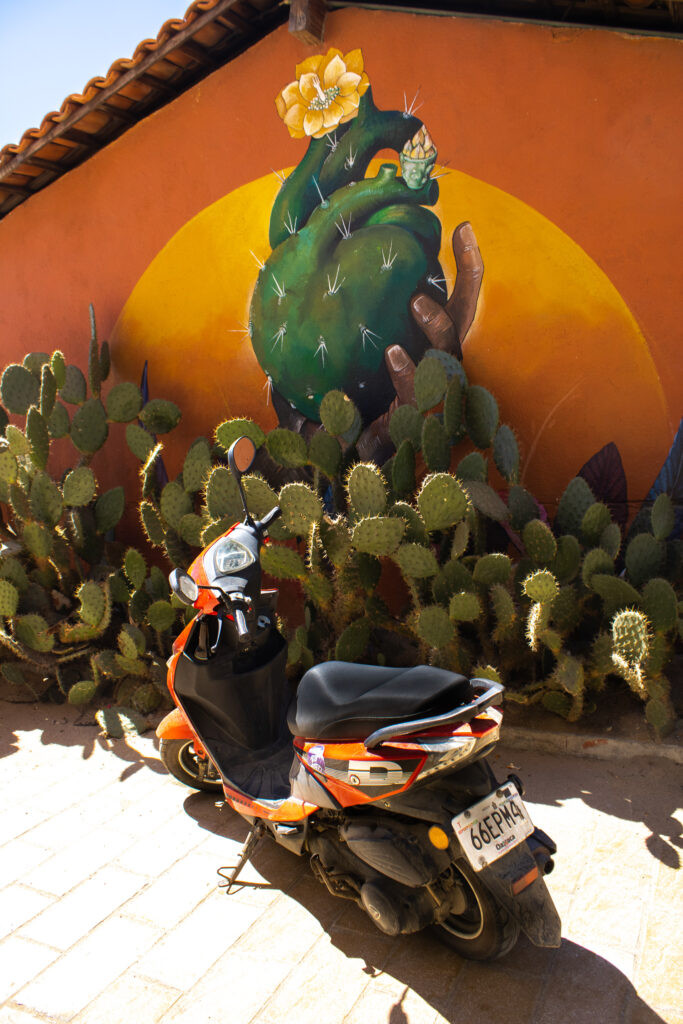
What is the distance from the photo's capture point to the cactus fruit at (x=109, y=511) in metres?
5.32

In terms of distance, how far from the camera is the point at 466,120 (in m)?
4.75

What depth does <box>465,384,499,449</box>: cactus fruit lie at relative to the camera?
14.3 feet

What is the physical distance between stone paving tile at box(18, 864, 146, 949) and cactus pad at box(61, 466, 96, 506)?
2469mm

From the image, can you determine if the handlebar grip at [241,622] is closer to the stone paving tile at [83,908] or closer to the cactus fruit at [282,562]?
the stone paving tile at [83,908]

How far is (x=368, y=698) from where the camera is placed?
2.44 m

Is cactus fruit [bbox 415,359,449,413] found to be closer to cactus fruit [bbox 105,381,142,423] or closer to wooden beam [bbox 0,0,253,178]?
cactus fruit [bbox 105,381,142,423]

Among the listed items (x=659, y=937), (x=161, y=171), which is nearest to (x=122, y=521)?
(x=161, y=171)

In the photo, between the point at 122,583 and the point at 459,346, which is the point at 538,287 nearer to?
the point at 459,346

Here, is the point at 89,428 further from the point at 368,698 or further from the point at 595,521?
the point at 368,698

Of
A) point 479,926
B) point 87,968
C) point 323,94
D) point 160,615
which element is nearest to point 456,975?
point 479,926

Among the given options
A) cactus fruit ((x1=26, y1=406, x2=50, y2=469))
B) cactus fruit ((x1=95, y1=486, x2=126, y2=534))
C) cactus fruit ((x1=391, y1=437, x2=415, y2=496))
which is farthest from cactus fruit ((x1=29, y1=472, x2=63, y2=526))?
cactus fruit ((x1=391, y1=437, x2=415, y2=496))

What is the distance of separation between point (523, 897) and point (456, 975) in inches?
15.5

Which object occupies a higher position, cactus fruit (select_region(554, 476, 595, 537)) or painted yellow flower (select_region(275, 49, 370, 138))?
painted yellow flower (select_region(275, 49, 370, 138))

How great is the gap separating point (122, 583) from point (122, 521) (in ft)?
4.71
